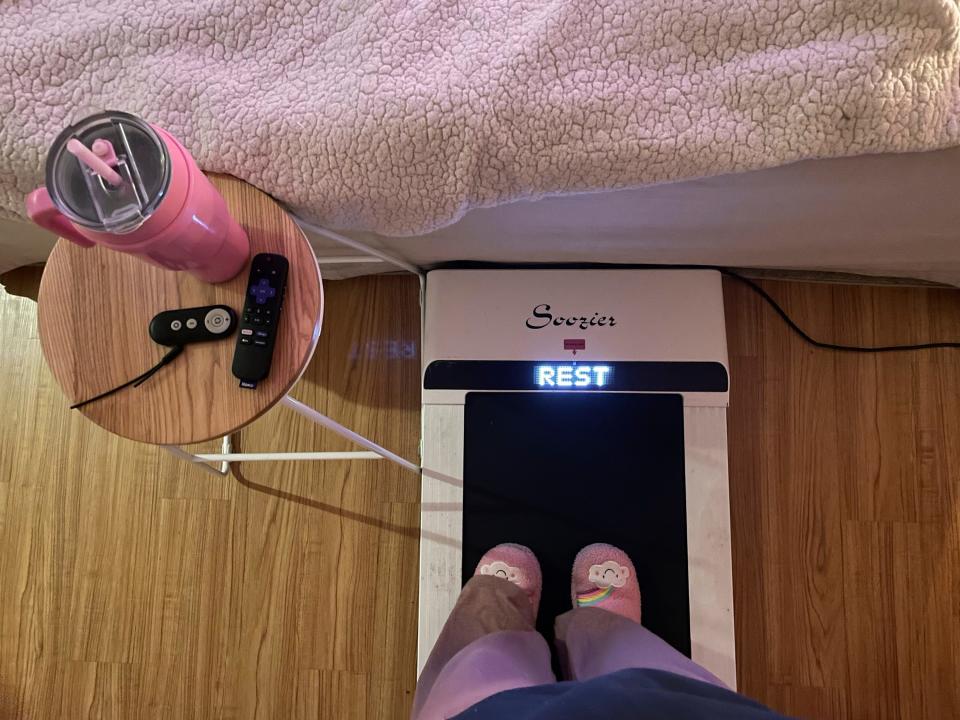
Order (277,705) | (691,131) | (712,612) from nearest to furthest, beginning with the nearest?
(691,131)
(712,612)
(277,705)

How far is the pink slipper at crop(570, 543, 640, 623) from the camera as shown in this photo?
974mm

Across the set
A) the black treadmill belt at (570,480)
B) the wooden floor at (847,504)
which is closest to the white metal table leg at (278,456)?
the black treadmill belt at (570,480)

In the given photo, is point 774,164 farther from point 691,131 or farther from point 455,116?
point 455,116

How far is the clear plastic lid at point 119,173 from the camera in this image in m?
0.62

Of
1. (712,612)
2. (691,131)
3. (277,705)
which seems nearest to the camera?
(691,131)

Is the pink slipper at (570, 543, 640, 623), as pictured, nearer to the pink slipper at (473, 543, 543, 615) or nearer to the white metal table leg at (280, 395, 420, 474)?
the pink slipper at (473, 543, 543, 615)

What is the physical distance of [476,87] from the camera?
0.72 metres

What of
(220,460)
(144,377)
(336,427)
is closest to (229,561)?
(220,460)

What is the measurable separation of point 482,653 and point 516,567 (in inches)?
6.1

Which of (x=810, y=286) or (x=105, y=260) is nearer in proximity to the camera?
(x=105, y=260)

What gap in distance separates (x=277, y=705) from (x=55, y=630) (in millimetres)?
403

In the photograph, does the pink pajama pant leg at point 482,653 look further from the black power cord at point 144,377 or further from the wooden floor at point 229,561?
the black power cord at point 144,377

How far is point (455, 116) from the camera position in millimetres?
728

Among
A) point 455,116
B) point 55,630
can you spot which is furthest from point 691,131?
point 55,630
